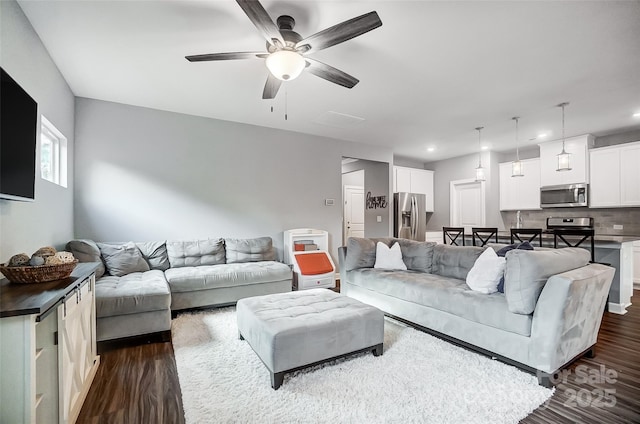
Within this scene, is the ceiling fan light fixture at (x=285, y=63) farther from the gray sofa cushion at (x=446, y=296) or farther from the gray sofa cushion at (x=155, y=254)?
the gray sofa cushion at (x=155, y=254)

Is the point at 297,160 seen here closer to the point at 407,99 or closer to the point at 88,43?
the point at 407,99

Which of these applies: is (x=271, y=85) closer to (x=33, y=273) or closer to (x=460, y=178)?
(x=33, y=273)

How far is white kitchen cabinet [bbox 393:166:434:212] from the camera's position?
6.81 meters

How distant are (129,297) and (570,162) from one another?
700 centimetres

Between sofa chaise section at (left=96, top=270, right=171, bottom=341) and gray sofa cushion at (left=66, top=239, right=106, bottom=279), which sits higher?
gray sofa cushion at (left=66, top=239, right=106, bottom=279)

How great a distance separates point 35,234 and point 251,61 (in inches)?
94.0

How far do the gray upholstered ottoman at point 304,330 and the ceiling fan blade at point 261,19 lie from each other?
6.49 ft

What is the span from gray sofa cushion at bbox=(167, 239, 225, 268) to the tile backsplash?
6.23 meters

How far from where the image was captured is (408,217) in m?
6.53

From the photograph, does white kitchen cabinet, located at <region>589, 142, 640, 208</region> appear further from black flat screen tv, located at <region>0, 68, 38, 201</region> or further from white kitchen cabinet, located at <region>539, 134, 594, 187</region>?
black flat screen tv, located at <region>0, 68, 38, 201</region>

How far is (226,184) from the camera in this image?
460 centimetres

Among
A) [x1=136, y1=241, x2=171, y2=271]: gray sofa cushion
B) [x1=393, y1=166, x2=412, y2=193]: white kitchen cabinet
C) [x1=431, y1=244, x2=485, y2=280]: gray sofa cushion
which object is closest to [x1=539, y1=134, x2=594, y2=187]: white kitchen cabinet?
[x1=393, y1=166, x2=412, y2=193]: white kitchen cabinet

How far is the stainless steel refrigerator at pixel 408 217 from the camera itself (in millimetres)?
6457

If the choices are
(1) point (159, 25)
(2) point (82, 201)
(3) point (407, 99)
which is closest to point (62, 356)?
(1) point (159, 25)
